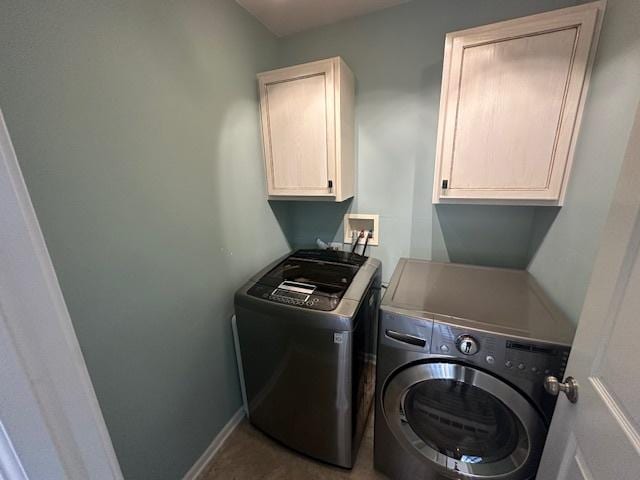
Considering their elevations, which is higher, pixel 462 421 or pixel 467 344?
pixel 467 344

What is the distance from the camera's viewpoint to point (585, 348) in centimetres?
63

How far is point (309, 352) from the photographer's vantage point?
43.9 inches

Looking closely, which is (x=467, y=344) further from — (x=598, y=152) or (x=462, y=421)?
(x=598, y=152)

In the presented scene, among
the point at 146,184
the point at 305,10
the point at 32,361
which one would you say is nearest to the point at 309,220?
the point at 146,184

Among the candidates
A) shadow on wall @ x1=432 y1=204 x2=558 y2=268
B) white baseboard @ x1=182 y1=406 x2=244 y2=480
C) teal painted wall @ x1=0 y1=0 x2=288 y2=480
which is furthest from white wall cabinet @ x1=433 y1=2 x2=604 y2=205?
white baseboard @ x1=182 y1=406 x2=244 y2=480

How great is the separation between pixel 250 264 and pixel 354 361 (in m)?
0.79

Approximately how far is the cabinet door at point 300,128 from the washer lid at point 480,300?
0.65m

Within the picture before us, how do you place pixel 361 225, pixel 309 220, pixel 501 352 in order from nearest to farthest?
pixel 501 352, pixel 361 225, pixel 309 220

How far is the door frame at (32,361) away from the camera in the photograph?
39cm

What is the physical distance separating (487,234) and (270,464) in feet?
5.58

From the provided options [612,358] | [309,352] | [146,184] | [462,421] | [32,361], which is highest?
[146,184]

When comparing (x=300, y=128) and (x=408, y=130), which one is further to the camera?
(x=408, y=130)

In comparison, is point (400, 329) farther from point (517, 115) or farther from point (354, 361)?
point (517, 115)

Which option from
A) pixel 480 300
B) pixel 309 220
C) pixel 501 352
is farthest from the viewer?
pixel 309 220
